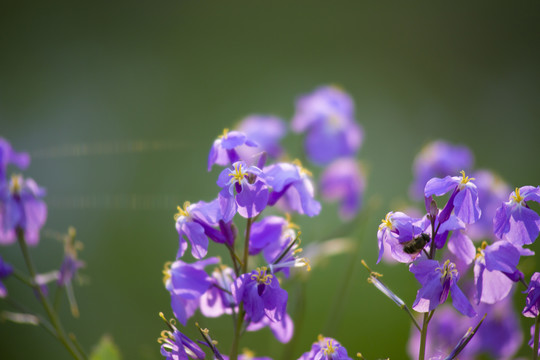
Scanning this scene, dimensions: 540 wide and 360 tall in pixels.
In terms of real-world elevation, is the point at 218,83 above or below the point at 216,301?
below

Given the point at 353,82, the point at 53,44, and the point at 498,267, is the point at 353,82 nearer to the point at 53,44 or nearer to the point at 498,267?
the point at 53,44

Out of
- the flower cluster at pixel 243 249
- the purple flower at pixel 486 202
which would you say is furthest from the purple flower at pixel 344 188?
the flower cluster at pixel 243 249

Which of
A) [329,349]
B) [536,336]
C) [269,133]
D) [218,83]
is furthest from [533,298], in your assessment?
[218,83]

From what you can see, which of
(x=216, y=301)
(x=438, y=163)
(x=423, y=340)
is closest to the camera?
(x=423, y=340)

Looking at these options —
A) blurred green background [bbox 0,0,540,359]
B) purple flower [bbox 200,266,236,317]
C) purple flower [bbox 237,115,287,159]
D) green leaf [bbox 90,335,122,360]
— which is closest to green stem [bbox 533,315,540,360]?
purple flower [bbox 200,266,236,317]

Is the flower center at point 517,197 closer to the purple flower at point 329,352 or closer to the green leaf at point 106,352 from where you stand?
the purple flower at point 329,352

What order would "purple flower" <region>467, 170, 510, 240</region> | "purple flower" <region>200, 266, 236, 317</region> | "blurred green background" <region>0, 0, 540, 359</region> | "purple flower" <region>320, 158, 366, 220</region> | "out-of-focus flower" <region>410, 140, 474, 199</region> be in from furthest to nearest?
"blurred green background" <region>0, 0, 540, 359</region>
"purple flower" <region>320, 158, 366, 220</region>
"out-of-focus flower" <region>410, 140, 474, 199</region>
"purple flower" <region>467, 170, 510, 240</region>
"purple flower" <region>200, 266, 236, 317</region>

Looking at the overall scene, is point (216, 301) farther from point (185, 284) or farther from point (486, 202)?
point (486, 202)

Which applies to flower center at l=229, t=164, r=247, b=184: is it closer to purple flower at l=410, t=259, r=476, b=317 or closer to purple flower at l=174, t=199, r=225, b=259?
purple flower at l=174, t=199, r=225, b=259
